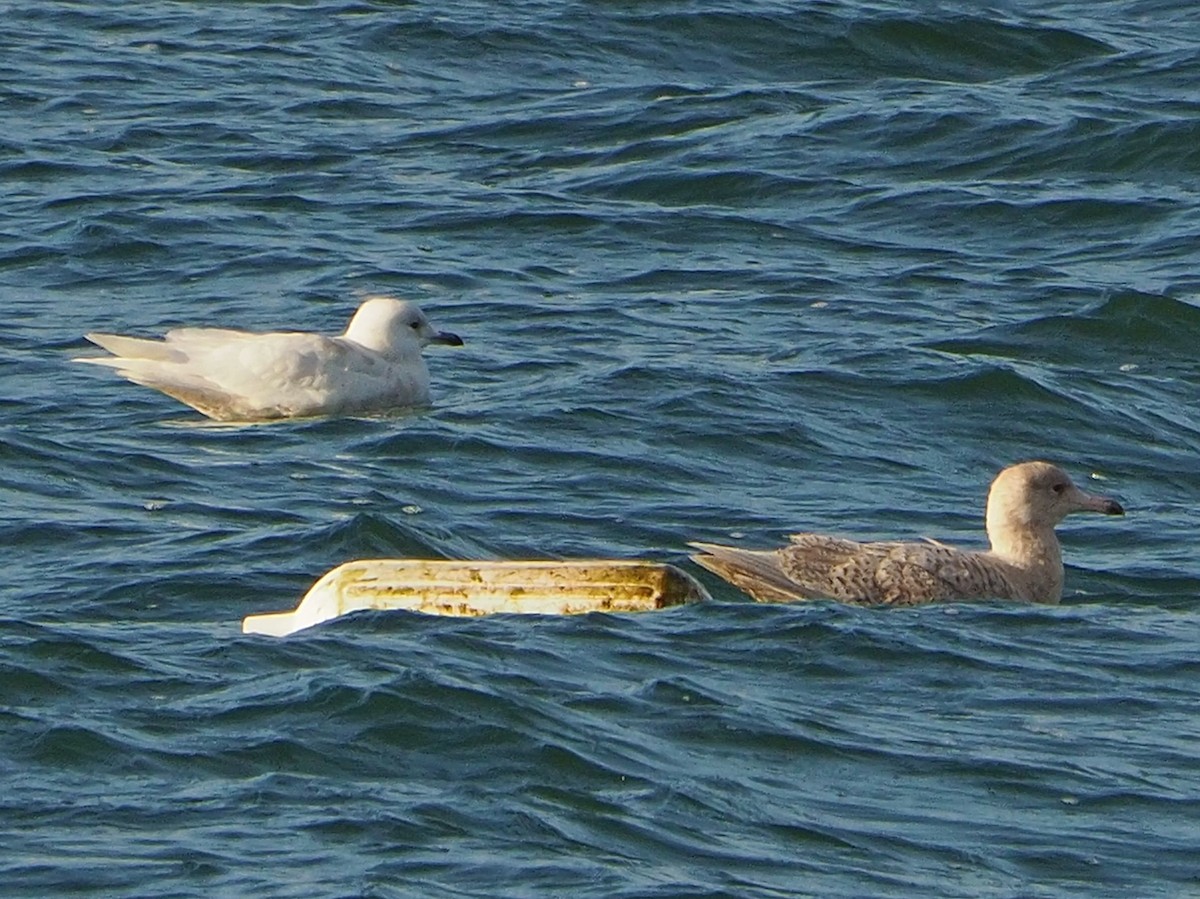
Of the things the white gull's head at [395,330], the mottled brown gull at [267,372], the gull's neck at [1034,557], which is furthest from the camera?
the white gull's head at [395,330]

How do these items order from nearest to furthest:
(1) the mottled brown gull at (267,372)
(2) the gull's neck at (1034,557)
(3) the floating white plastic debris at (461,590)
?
(3) the floating white plastic debris at (461,590), (2) the gull's neck at (1034,557), (1) the mottled brown gull at (267,372)

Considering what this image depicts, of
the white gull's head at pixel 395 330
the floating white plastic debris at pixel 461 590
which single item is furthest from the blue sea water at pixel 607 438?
the white gull's head at pixel 395 330

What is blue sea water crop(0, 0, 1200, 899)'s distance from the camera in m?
8.14

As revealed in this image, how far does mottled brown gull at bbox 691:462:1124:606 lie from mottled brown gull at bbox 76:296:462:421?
3.57m

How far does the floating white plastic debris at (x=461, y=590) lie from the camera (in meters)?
10.0

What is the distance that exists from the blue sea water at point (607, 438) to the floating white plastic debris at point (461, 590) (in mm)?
124

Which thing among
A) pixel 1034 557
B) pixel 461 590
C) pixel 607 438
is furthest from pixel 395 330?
pixel 461 590

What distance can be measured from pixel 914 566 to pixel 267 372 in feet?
14.6

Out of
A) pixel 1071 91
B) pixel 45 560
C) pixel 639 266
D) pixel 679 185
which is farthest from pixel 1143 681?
pixel 1071 91

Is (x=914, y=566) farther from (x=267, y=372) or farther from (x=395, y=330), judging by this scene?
A: (x=395, y=330)

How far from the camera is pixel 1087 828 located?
27.4ft

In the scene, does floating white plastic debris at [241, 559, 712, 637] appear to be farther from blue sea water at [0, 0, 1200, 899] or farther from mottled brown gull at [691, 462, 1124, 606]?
mottled brown gull at [691, 462, 1124, 606]

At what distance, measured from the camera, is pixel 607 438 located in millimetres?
13664

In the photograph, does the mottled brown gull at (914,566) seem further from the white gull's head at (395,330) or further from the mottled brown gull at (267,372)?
the white gull's head at (395,330)
